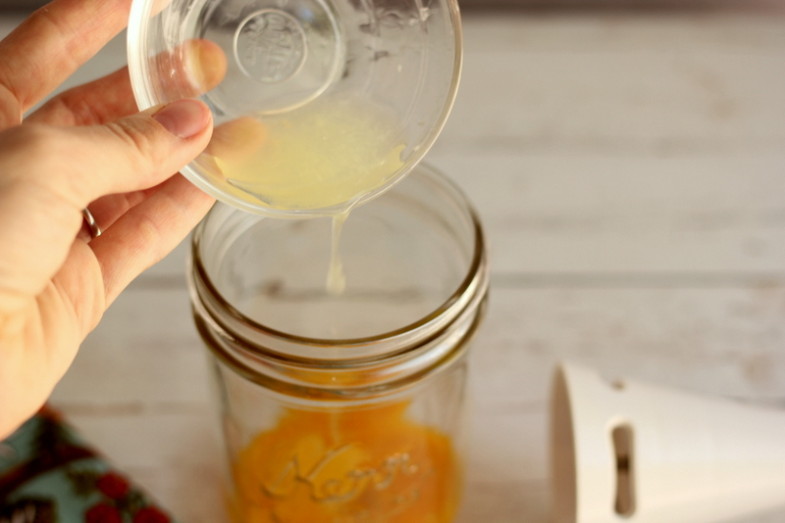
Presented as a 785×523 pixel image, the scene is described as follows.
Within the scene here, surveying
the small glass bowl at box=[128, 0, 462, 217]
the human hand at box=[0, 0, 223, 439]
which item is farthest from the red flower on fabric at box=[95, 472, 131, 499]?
the small glass bowl at box=[128, 0, 462, 217]

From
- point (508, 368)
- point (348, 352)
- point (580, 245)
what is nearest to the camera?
point (348, 352)

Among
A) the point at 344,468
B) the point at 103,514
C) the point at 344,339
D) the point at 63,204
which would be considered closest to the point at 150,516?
the point at 103,514

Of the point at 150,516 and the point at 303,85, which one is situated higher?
the point at 303,85

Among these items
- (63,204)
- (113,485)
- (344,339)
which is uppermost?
(63,204)

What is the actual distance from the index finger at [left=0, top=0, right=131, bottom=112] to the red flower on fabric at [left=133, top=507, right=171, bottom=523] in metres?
0.44

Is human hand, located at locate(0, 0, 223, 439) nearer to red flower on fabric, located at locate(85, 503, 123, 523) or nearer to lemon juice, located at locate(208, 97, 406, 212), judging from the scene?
lemon juice, located at locate(208, 97, 406, 212)

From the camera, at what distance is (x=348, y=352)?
30.1 inches

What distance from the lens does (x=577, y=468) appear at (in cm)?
90

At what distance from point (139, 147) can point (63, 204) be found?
0.07 metres

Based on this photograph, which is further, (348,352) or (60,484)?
(60,484)

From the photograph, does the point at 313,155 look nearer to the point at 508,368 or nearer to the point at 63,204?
the point at 63,204

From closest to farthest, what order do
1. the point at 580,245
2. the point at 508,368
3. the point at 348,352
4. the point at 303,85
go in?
the point at 348,352 → the point at 303,85 → the point at 508,368 → the point at 580,245

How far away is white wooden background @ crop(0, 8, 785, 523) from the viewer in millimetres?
1099

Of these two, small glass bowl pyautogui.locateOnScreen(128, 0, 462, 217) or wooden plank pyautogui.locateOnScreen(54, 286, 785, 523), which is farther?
wooden plank pyautogui.locateOnScreen(54, 286, 785, 523)
